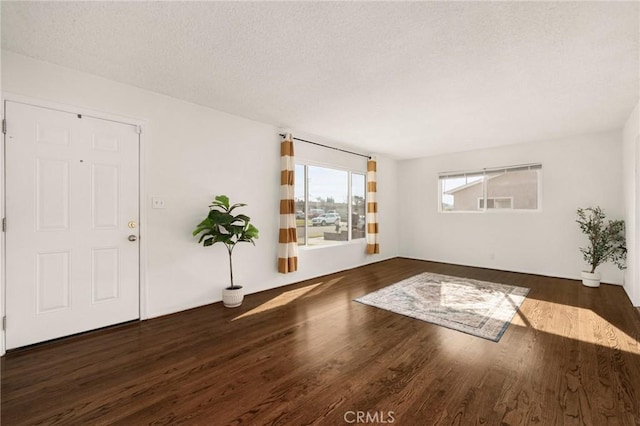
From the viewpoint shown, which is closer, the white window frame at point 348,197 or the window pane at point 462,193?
the white window frame at point 348,197

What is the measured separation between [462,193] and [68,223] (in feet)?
21.9

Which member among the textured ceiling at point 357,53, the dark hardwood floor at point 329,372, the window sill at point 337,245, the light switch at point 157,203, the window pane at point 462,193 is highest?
the textured ceiling at point 357,53

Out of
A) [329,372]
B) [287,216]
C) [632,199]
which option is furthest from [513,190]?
[329,372]

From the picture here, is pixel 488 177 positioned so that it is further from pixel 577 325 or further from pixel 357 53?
pixel 357 53

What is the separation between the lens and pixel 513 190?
5.52m

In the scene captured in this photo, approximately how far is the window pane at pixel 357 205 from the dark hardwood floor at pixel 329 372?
9.44ft

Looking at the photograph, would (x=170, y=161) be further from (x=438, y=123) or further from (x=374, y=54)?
(x=438, y=123)

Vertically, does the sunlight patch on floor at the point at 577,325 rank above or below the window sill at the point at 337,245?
below

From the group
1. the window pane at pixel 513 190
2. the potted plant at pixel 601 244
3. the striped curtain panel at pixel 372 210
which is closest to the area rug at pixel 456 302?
the potted plant at pixel 601 244

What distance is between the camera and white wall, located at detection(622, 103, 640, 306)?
341 cm

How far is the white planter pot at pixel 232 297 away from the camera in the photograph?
138 inches

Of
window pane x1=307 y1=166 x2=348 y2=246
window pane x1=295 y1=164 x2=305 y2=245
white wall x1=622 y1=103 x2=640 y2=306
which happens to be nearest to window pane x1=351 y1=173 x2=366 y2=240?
window pane x1=307 y1=166 x2=348 y2=246

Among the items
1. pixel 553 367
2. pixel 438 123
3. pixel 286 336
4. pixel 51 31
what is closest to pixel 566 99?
pixel 438 123

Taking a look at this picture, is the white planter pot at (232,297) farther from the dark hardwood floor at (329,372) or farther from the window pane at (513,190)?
the window pane at (513,190)
